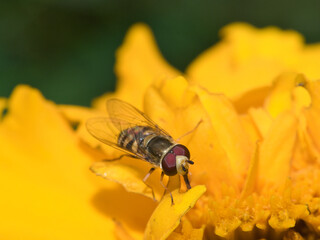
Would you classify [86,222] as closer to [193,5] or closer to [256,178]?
[256,178]

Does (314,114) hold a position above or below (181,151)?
above

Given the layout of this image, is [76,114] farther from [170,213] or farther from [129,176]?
[170,213]

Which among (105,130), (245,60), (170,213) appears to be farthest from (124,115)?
(245,60)

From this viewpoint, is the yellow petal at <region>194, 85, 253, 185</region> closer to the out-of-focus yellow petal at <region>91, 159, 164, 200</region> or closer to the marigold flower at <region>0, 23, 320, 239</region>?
the marigold flower at <region>0, 23, 320, 239</region>

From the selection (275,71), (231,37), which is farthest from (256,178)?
(231,37)

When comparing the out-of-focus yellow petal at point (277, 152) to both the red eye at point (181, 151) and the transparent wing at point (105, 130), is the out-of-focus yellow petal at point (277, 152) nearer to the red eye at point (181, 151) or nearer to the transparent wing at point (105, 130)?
the red eye at point (181, 151)

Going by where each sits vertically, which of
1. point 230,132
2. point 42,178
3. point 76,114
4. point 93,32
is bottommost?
point 93,32

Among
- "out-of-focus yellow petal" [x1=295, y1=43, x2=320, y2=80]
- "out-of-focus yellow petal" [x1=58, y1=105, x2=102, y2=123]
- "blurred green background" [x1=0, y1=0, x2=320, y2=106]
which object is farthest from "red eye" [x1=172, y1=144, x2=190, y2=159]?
"blurred green background" [x1=0, y1=0, x2=320, y2=106]

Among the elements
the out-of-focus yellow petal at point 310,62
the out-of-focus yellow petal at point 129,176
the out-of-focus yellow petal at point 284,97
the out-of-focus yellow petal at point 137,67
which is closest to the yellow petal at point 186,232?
the out-of-focus yellow petal at point 129,176
